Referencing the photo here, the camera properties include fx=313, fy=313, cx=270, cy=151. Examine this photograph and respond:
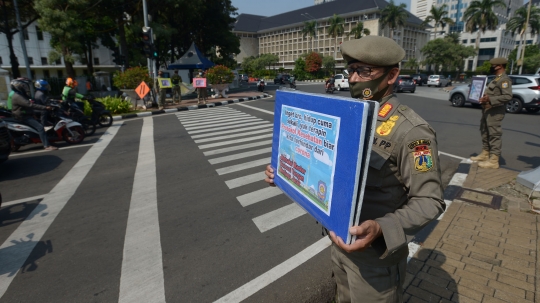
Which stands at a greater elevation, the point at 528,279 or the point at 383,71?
the point at 383,71

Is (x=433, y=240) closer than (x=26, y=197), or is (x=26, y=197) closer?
(x=433, y=240)

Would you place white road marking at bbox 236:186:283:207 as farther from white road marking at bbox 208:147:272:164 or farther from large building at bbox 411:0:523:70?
large building at bbox 411:0:523:70

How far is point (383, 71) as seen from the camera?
4.98 feet

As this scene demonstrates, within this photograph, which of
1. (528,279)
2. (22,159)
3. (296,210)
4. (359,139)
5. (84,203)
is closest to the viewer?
(359,139)

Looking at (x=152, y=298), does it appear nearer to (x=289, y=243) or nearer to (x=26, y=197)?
(x=289, y=243)

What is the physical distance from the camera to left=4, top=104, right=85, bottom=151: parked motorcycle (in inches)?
Answer: 295

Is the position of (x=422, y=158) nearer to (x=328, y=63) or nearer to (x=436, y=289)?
(x=436, y=289)

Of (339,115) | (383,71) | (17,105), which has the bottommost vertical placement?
(17,105)

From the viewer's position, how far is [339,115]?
1.28m

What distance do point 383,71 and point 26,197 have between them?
5.85 meters

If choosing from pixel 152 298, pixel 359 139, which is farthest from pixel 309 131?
pixel 152 298

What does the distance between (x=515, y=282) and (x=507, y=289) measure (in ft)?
0.51

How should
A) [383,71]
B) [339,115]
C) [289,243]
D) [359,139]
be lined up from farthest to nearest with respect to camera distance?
[289,243] → [383,71] → [339,115] → [359,139]

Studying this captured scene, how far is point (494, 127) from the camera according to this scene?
577 cm
